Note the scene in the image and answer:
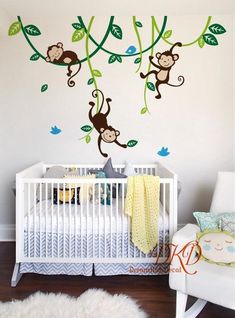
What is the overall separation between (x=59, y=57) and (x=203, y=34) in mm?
1395

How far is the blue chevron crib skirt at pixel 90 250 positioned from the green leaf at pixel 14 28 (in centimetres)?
191

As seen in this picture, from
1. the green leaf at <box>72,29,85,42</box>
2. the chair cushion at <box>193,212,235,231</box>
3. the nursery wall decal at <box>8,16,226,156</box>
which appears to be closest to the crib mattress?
the chair cushion at <box>193,212,235,231</box>

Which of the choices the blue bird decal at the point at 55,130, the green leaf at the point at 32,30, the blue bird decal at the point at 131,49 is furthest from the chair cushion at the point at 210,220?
the green leaf at the point at 32,30

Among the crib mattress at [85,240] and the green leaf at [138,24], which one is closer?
the crib mattress at [85,240]

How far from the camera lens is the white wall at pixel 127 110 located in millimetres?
2865

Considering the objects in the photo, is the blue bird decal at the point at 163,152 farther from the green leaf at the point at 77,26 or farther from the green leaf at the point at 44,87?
the green leaf at the point at 77,26

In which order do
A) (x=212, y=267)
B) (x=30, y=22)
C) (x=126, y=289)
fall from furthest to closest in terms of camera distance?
(x=30, y=22), (x=126, y=289), (x=212, y=267)

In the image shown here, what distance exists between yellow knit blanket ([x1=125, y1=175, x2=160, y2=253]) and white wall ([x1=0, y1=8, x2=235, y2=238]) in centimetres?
86

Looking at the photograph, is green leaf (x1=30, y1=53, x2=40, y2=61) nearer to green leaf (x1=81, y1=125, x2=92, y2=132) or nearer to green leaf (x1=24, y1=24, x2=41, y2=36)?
green leaf (x1=24, y1=24, x2=41, y2=36)

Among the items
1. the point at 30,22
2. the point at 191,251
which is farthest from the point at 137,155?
the point at 30,22

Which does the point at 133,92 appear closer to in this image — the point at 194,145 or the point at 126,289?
the point at 194,145

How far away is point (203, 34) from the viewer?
2.86 meters

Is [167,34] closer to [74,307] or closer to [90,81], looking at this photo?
[90,81]

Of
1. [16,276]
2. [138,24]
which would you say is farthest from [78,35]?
[16,276]
